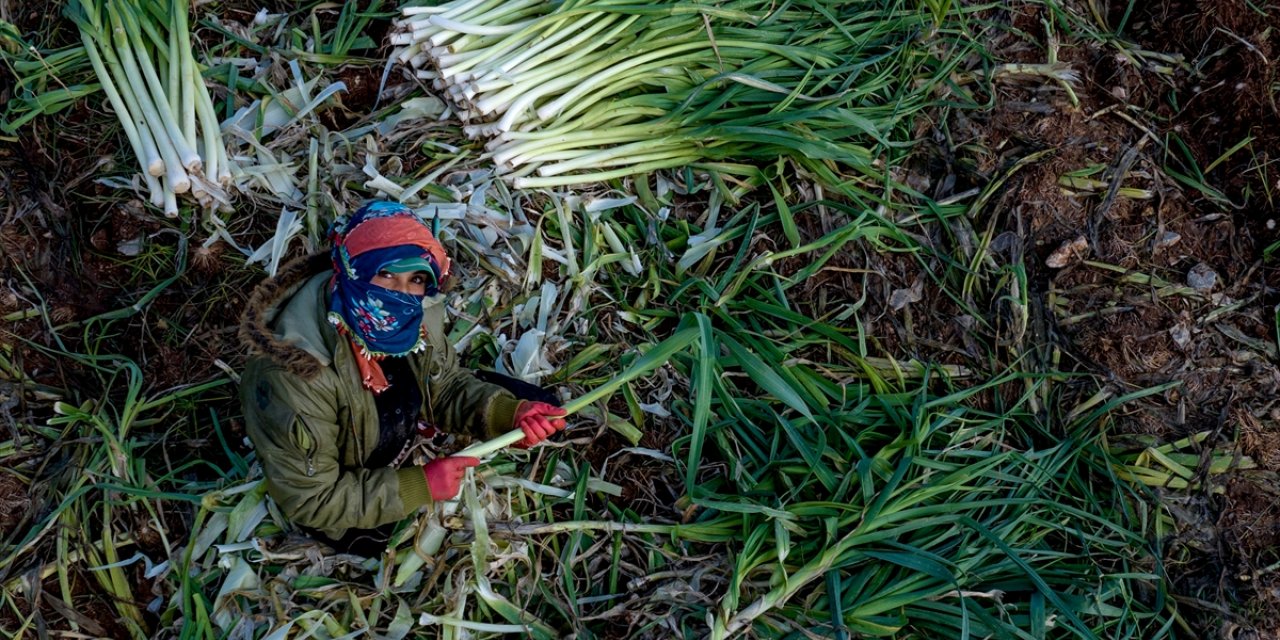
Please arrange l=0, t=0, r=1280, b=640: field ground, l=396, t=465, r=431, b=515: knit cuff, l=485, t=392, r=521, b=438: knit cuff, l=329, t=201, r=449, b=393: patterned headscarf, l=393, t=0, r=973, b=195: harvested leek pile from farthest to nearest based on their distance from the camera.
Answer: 1. l=393, t=0, r=973, b=195: harvested leek pile
2. l=0, t=0, r=1280, b=640: field ground
3. l=485, t=392, r=521, b=438: knit cuff
4. l=396, t=465, r=431, b=515: knit cuff
5. l=329, t=201, r=449, b=393: patterned headscarf

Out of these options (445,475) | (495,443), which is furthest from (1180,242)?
(445,475)

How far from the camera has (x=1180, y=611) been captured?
2719 mm

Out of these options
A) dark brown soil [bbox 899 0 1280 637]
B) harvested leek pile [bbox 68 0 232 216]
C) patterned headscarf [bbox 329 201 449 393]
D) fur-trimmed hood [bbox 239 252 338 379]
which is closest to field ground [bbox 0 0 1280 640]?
dark brown soil [bbox 899 0 1280 637]

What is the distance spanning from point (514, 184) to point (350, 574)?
1244 mm

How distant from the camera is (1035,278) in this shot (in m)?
3.12

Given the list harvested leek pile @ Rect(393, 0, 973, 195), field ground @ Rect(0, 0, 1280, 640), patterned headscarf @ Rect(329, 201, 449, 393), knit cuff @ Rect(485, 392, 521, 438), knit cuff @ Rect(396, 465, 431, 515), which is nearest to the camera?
patterned headscarf @ Rect(329, 201, 449, 393)

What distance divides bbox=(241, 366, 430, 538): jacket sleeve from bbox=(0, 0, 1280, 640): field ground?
1.63 ft

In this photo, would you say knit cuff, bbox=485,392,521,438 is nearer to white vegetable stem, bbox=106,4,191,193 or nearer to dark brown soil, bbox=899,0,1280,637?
Result: white vegetable stem, bbox=106,4,191,193

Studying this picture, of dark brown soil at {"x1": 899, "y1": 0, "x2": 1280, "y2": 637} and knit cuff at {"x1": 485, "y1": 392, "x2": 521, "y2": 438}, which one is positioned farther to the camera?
dark brown soil at {"x1": 899, "y1": 0, "x2": 1280, "y2": 637}

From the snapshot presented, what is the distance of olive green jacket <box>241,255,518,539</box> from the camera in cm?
216

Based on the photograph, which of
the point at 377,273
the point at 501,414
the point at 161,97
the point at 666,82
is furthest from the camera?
the point at 666,82

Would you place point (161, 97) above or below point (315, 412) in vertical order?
above

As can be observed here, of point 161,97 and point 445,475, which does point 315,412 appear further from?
point 161,97

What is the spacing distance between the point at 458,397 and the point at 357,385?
0.34 meters
